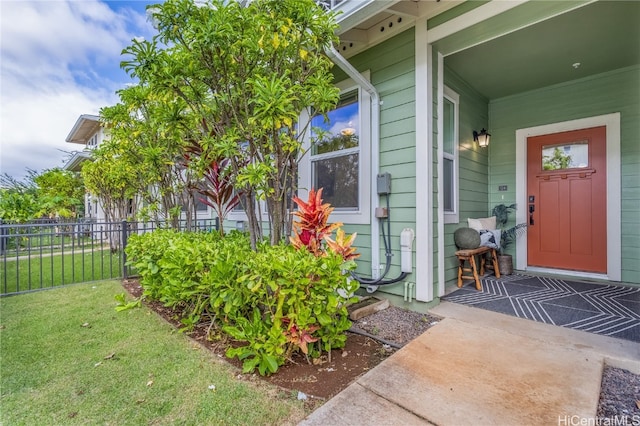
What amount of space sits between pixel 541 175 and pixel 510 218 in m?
0.79

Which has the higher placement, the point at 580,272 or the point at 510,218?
the point at 510,218

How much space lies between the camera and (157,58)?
2434 mm

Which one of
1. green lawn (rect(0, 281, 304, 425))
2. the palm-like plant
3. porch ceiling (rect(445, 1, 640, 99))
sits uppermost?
porch ceiling (rect(445, 1, 640, 99))

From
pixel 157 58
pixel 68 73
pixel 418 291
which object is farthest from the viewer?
pixel 68 73

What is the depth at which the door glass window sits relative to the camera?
13.6ft

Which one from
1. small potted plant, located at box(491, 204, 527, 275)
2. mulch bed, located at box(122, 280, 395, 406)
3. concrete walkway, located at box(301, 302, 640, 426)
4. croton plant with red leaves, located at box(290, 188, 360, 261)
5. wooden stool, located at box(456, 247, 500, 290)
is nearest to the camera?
concrete walkway, located at box(301, 302, 640, 426)

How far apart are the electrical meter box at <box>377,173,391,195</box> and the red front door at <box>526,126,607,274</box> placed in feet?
9.46

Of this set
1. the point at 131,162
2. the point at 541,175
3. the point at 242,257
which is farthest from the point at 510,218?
the point at 131,162

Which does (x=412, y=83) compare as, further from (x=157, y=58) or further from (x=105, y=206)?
(x=105, y=206)

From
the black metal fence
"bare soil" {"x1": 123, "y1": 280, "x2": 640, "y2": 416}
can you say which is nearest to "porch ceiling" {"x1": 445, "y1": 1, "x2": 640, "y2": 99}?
"bare soil" {"x1": 123, "y1": 280, "x2": 640, "y2": 416}

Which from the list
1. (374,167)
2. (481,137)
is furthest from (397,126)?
(481,137)

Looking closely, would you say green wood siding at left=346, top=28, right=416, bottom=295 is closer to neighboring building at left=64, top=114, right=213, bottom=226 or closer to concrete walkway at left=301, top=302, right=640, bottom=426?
concrete walkway at left=301, top=302, right=640, bottom=426

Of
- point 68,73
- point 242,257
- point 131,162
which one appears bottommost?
point 242,257

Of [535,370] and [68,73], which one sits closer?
[535,370]
